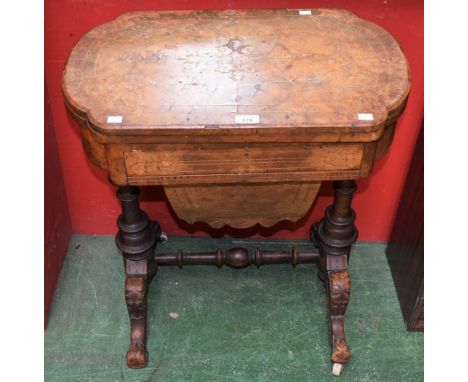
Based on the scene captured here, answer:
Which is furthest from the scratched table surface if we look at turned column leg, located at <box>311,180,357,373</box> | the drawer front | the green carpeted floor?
the green carpeted floor

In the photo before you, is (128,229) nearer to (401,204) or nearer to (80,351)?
(80,351)

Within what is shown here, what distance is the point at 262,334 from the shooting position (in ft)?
9.92

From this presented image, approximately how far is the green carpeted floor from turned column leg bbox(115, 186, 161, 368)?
0.33 ft

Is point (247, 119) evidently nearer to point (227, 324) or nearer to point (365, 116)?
point (365, 116)

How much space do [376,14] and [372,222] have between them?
3.84 feet

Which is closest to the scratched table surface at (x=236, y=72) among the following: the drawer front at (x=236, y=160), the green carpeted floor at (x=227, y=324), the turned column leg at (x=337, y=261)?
the drawer front at (x=236, y=160)

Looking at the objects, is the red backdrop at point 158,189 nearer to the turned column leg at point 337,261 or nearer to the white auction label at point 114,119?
the turned column leg at point 337,261

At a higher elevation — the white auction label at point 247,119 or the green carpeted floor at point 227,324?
the white auction label at point 247,119

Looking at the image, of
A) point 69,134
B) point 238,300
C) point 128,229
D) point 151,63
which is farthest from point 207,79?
point 238,300

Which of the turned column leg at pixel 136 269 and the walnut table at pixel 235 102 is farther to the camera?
the turned column leg at pixel 136 269

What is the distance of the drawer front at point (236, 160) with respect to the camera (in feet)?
7.34

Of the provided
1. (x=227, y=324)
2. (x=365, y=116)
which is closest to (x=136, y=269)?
(x=227, y=324)

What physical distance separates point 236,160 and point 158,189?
3.70ft

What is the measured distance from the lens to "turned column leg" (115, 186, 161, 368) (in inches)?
111
